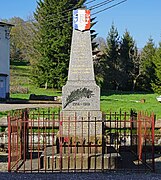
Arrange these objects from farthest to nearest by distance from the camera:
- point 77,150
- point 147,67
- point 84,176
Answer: point 147,67
point 77,150
point 84,176

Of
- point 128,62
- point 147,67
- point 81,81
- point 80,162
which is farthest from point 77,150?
point 128,62

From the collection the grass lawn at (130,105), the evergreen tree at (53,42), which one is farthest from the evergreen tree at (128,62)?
the grass lawn at (130,105)

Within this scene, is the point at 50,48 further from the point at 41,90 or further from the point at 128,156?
the point at 128,156

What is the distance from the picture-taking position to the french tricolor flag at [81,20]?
1155 cm

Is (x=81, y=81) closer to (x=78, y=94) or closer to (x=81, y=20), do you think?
(x=78, y=94)

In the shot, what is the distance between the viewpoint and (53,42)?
A: 45.9 meters

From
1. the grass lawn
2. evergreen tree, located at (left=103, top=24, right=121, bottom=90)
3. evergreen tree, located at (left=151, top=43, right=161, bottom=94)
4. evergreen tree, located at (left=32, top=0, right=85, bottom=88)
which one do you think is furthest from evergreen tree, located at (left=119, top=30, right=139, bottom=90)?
the grass lawn

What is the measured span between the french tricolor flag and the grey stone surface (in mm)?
141

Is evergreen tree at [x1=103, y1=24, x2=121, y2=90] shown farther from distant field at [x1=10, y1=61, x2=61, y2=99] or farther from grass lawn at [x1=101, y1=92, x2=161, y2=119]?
grass lawn at [x1=101, y1=92, x2=161, y2=119]

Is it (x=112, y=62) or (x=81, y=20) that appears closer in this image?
(x=81, y=20)

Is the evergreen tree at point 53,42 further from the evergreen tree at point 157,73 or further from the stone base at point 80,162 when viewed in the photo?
the stone base at point 80,162

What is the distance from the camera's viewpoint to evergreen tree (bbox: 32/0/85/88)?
45.4 m

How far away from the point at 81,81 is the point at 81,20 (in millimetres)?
1768

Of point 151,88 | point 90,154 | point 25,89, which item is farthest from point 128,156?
point 151,88
